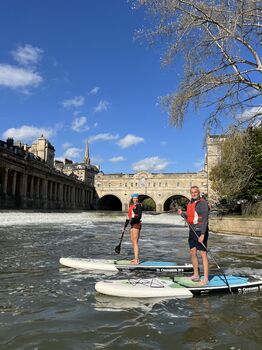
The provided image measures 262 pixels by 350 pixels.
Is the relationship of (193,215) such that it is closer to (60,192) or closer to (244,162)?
(244,162)

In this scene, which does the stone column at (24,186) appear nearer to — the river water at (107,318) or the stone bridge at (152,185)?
the stone bridge at (152,185)

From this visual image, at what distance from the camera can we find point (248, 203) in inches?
1035

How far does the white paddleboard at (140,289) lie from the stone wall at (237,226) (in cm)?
1457

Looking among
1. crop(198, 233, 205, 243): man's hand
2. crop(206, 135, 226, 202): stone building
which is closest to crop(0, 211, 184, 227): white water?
crop(206, 135, 226, 202): stone building

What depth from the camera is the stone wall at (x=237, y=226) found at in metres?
20.9

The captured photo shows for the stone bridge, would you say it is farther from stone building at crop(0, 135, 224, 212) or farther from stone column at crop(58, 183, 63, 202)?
stone column at crop(58, 183, 63, 202)

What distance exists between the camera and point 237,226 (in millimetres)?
22953

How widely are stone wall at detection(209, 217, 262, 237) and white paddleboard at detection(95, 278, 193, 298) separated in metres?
14.6

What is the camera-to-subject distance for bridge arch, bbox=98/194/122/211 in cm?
11841

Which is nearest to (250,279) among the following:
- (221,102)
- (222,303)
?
(222,303)

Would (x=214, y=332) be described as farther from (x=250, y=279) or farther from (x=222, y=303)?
(x=250, y=279)

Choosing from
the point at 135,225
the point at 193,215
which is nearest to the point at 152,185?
the point at 135,225

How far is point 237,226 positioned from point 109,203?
106 m

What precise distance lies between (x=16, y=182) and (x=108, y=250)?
2099 inches
